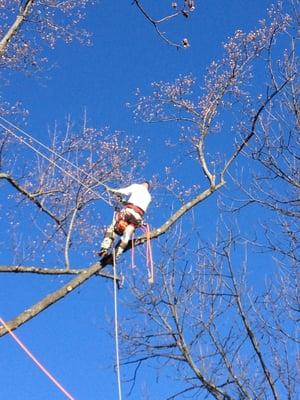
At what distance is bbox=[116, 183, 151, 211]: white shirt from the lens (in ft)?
18.5

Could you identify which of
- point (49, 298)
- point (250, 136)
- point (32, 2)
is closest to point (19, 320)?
point (49, 298)

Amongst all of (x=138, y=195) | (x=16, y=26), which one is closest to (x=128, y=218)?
(x=138, y=195)

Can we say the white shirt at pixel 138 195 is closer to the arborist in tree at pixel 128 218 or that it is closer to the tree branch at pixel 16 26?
the arborist in tree at pixel 128 218

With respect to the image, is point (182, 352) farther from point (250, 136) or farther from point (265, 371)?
point (250, 136)

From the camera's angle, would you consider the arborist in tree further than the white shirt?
No

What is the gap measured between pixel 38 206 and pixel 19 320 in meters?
2.51

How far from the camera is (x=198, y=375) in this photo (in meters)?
8.20

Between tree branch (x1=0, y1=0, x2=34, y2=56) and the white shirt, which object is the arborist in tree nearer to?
the white shirt

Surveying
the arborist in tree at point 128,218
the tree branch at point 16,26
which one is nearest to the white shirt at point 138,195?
the arborist in tree at point 128,218

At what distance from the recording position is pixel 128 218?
5.48m

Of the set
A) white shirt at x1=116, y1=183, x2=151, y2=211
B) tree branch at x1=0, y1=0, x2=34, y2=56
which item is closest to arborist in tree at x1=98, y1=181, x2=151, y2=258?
white shirt at x1=116, y1=183, x2=151, y2=211

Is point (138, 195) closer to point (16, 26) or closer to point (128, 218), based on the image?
point (128, 218)

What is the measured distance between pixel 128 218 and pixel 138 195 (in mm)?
314

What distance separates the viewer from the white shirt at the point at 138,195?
5.64 m
